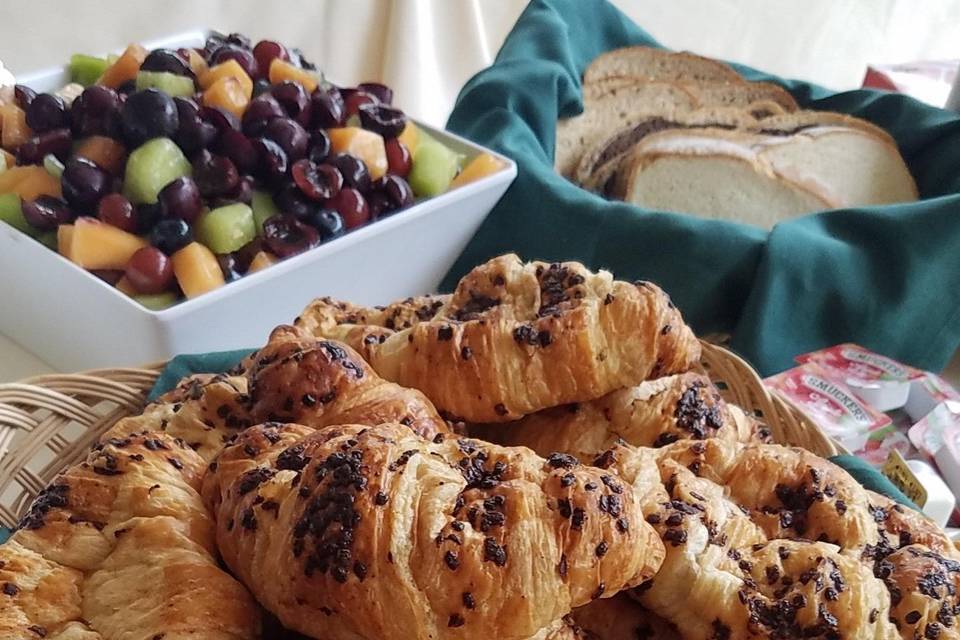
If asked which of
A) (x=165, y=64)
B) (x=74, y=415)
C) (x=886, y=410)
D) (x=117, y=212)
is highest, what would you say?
(x=165, y=64)

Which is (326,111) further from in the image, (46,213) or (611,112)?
(611,112)

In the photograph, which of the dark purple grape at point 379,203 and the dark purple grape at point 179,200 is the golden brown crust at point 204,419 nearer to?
the dark purple grape at point 179,200

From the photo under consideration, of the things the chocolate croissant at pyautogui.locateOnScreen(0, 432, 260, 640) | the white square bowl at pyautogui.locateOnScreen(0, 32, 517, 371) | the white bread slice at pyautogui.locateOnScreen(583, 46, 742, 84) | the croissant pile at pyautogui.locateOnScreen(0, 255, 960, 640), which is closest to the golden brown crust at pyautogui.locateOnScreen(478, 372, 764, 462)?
the croissant pile at pyautogui.locateOnScreen(0, 255, 960, 640)

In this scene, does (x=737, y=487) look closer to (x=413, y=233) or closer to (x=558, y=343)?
(x=558, y=343)

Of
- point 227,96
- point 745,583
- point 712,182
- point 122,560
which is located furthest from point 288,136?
point 745,583

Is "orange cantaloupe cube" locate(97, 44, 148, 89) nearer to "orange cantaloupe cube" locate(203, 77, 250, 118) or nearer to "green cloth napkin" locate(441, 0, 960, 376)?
"orange cantaloupe cube" locate(203, 77, 250, 118)

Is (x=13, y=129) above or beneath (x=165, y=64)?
beneath

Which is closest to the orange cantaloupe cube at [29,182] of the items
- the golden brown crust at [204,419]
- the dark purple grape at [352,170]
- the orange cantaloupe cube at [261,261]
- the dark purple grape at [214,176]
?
the dark purple grape at [214,176]

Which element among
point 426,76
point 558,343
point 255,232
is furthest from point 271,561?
point 426,76
